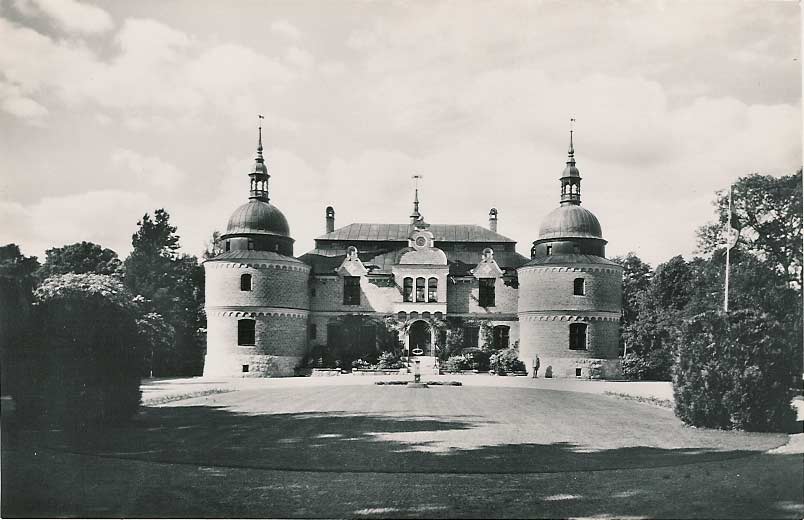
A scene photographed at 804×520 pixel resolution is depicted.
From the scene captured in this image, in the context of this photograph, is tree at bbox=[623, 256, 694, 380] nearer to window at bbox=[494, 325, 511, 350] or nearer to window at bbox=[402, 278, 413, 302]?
window at bbox=[494, 325, 511, 350]

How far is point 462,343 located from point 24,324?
27.2 m

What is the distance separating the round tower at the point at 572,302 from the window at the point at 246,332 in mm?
14281

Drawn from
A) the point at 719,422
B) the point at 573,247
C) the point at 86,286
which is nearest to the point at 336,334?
the point at 573,247

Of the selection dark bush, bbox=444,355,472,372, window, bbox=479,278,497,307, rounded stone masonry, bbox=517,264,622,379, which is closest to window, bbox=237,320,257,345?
dark bush, bbox=444,355,472,372

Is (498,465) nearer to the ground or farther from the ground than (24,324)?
nearer to the ground

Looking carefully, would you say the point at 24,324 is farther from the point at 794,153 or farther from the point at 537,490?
the point at 794,153

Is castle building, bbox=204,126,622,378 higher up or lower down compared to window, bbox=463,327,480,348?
higher up

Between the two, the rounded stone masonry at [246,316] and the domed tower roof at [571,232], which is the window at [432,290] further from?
the rounded stone masonry at [246,316]

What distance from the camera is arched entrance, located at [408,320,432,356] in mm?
36938

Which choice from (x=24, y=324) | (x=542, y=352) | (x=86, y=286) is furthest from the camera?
(x=542, y=352)

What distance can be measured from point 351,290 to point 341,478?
1132 inches

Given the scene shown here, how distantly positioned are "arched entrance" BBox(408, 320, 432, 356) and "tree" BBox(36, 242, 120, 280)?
61.1 ft

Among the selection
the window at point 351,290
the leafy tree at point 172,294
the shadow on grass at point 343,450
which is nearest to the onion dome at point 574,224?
the window at point 351,290

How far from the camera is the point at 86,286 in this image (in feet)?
49.0
